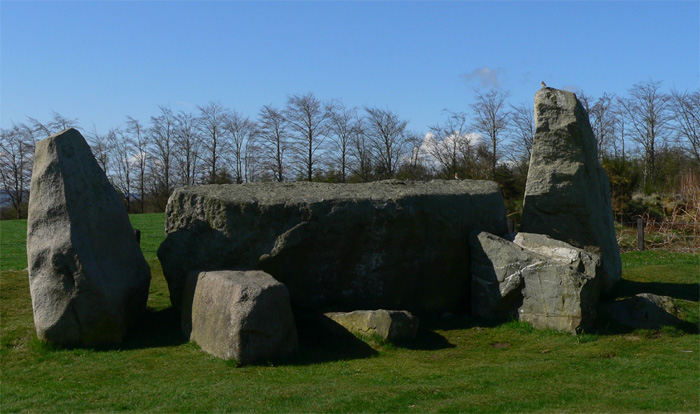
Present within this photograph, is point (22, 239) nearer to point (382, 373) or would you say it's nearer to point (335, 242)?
point (335, 242)

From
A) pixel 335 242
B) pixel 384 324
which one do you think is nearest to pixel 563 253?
pixel 384 324

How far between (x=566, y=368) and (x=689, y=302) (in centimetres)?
443

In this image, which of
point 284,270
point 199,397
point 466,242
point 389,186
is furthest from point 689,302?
point 199,397

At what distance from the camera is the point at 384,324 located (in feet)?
29.1

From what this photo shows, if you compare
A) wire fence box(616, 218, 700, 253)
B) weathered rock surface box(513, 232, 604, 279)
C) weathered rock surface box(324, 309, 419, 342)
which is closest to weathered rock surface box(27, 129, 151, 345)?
weathered rock surface box(324, 309, 419, 342)

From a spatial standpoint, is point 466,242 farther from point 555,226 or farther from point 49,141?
point 49,141

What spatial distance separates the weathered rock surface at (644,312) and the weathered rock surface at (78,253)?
24.2 feet

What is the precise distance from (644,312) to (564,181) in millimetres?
2979

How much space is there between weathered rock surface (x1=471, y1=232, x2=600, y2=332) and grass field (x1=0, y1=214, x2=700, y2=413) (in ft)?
0.98

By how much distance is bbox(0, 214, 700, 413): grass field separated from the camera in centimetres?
659

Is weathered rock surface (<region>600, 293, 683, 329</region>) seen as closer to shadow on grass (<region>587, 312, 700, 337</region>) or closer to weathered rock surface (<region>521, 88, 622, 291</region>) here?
shadow on grass (<region>587, 312, 700, 337</region>)

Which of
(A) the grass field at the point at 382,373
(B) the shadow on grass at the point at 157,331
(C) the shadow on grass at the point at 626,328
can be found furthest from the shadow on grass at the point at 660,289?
(B) the shadow on grass at the point at 157,331

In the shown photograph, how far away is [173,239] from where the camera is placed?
10.5 m

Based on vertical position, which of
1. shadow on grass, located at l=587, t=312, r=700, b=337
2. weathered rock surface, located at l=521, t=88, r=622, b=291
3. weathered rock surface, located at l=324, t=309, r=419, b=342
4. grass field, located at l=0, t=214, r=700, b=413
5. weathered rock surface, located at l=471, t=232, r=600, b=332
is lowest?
grass field, located at l=0, t=214, r=700, b=413
